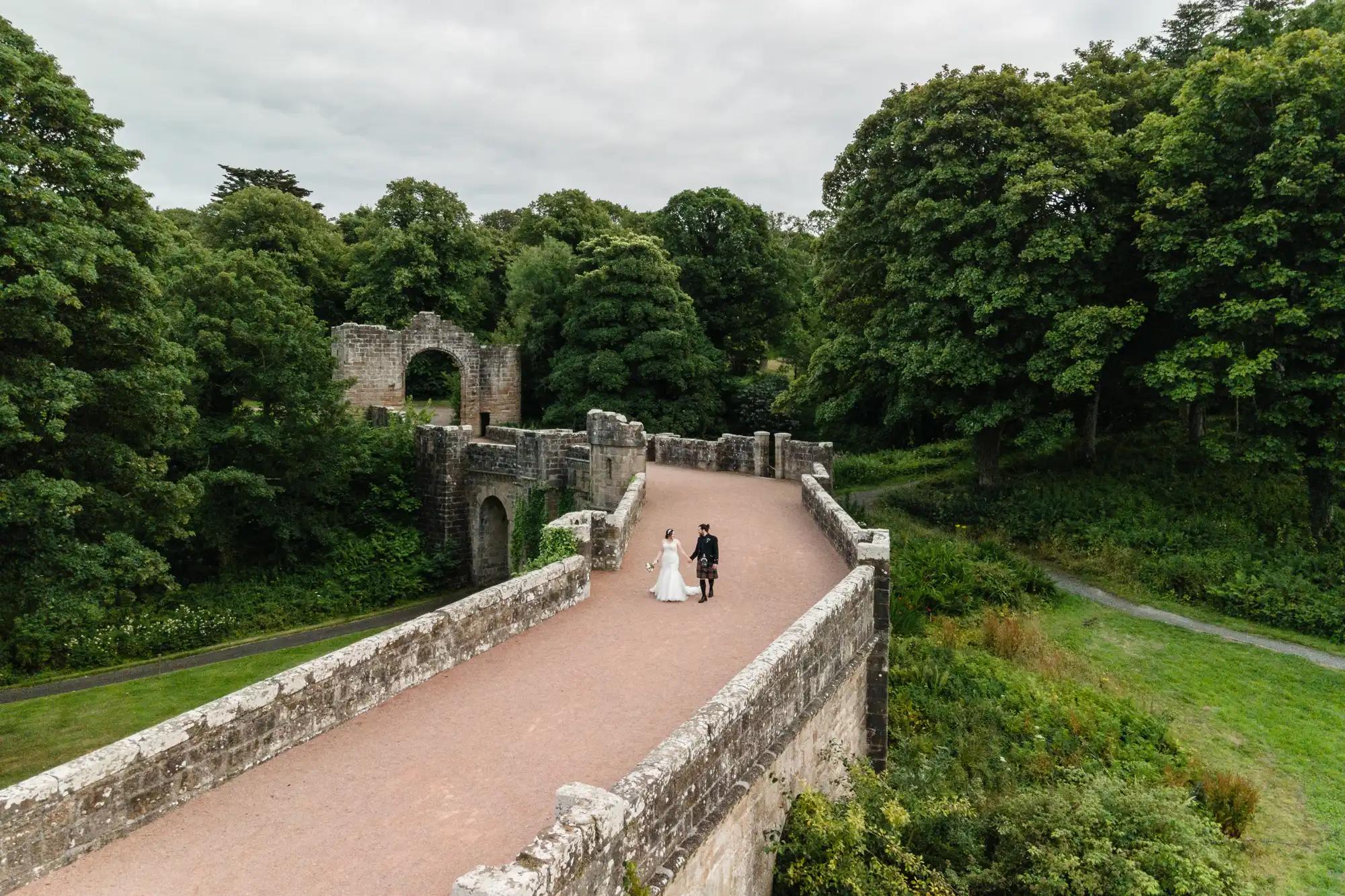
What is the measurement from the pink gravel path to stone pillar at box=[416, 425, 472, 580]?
1350cm

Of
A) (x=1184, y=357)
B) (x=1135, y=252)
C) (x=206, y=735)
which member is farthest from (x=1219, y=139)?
(x=206, y=735)

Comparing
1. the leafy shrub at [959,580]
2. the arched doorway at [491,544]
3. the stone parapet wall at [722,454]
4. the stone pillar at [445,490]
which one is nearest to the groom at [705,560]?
the leafy shrub at [959,580]

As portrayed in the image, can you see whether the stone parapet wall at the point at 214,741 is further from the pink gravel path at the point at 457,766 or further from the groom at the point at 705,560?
the groom at the point at 705,560

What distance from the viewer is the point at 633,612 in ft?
34.6

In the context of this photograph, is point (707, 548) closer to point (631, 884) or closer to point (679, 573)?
point (679, 573)

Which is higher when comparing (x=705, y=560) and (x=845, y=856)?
(x=705, y=560)

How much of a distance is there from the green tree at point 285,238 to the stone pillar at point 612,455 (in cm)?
2366

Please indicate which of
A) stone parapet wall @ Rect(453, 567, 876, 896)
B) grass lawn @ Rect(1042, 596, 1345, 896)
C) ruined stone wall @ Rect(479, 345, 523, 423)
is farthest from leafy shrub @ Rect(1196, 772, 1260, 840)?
ruined stone wall @ Rect(479, 345, 523, 423)

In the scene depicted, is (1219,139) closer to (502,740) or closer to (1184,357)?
(1184,357)

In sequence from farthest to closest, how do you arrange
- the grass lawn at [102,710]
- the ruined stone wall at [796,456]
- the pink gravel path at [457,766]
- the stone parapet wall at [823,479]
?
the ruined stone wall at [796,456] → the stone parapet wall at [823,479] → the grass lawn at [102,710] → the pink gravel path at [457,766]

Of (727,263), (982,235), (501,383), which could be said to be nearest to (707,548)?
(982,235)

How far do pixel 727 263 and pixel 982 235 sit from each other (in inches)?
693

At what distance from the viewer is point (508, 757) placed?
262 inches

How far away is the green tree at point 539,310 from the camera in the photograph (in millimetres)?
32344
